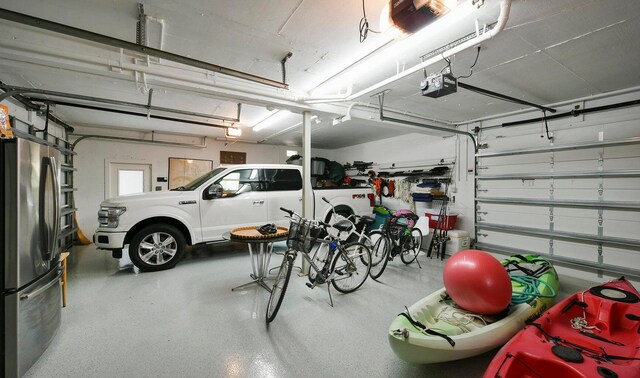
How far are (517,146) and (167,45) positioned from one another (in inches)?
223

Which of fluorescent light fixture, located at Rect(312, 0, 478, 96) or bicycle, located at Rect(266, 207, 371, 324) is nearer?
fluorescent light fixture, located at Rect(312, 0, 478, 96)

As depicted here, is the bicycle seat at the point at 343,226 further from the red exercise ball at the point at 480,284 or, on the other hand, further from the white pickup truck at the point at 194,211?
the white pickup truck at the point at 194,211

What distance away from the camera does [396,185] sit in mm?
6637

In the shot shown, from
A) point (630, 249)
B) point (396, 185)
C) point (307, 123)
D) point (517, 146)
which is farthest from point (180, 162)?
point (630, 249)

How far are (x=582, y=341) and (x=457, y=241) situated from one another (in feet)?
10.3

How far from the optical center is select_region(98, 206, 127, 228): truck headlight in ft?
12.0

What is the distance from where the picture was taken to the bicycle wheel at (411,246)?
173 inches

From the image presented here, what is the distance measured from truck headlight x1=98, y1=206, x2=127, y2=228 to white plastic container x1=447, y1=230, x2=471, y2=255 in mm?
5652

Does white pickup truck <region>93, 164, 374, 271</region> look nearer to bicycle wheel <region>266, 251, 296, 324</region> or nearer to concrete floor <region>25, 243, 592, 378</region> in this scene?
concrete floor <region>25, 243, 592, 378</region>

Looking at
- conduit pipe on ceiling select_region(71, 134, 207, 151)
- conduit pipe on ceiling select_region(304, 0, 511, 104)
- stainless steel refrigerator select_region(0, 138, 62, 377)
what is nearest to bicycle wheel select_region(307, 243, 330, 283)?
conduit pipe on ceiling select_region(304, 0, 511, 104)

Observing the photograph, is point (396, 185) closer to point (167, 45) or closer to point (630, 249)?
point (630, 249)

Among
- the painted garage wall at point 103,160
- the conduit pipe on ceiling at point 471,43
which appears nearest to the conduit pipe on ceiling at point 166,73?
the conduit pipe on ceiling at point 471,43

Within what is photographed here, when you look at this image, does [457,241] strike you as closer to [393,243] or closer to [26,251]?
[393,243]

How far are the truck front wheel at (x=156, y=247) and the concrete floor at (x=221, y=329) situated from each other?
0.60ft
